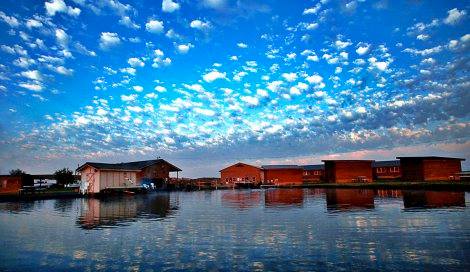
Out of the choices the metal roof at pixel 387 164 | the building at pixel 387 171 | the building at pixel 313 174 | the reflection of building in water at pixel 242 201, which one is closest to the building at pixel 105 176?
the reflection of building in water at pixel 242 201

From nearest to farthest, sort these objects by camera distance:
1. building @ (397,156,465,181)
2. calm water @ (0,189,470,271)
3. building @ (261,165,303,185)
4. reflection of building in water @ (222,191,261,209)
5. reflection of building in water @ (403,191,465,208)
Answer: calm water @ (0,189,470,271) → reflection of building in water @ (403,191,465,208) → reflection of building in water @ (222,191,261,209) → building @ (397,156,465,181) → building @ (261,165,303,185)

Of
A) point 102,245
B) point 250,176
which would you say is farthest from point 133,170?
point 102,245

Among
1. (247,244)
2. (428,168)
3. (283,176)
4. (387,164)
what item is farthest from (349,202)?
(387,164)

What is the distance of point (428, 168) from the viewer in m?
68.2

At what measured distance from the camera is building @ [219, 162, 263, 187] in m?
97.3

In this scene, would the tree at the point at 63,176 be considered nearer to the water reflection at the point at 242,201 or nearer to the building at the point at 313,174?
the water reflection at the point at 242,201

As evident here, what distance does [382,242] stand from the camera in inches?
552

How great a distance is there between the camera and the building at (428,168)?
Result: 223 ft

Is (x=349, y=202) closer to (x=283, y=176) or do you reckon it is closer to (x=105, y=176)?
(x=105, y=176)

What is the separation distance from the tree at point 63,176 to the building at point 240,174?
38.1 metres

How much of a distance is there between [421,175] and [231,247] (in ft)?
213

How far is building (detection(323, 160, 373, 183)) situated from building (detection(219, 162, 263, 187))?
20.7 meters

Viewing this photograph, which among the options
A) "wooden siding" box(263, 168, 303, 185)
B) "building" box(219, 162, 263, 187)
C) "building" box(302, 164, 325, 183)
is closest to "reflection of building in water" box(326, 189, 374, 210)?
"wooden siding" box(263, 168, 303, 185)

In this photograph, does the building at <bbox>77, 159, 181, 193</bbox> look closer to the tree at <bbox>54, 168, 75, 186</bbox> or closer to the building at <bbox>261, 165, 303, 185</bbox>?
the tree at <bbox>54, 168, 75, 186</bbox>
